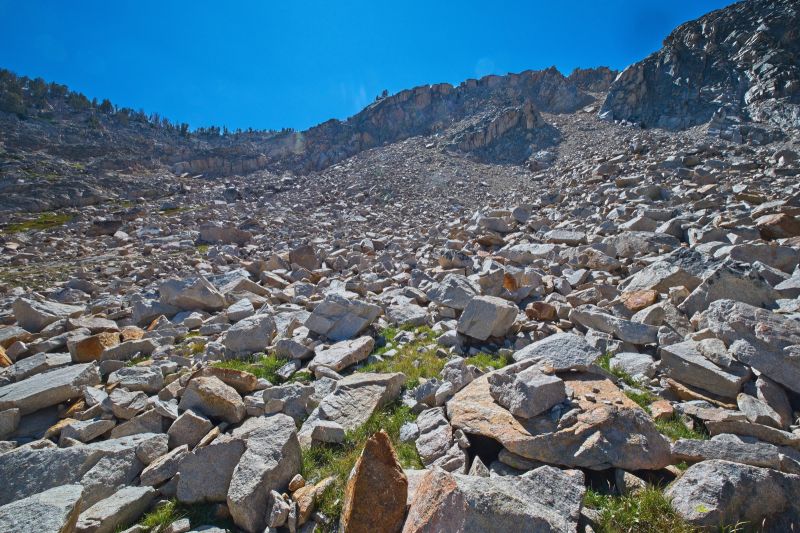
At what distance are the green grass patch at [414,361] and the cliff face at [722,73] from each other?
43.3 metres

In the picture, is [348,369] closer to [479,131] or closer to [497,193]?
[497,193]

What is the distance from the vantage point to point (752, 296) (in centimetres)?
746

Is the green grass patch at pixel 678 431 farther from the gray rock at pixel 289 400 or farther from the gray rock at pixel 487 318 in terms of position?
the gray rock at pixel 289 400

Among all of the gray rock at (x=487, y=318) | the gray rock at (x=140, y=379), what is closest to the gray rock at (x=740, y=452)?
the gray rock at (x=487, y=318)

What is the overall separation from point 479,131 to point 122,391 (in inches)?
2481

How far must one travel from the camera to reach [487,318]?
26.8ft

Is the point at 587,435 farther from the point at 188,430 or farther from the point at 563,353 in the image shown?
the point at 188,430

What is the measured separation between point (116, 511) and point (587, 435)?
211 inches

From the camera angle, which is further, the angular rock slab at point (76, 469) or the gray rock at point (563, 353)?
the gray rock at point (563, 353)

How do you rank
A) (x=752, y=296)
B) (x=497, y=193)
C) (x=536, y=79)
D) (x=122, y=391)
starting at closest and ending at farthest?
1. (x=122, y=391)
2. (x=752, y=296)
3. (x=497, y=193)
4. (x=536, y=79)

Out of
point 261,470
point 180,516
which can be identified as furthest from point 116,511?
point 261,470

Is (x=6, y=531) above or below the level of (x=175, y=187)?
below

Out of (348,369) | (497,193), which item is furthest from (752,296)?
(497,193)

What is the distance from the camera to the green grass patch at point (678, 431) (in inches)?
191
